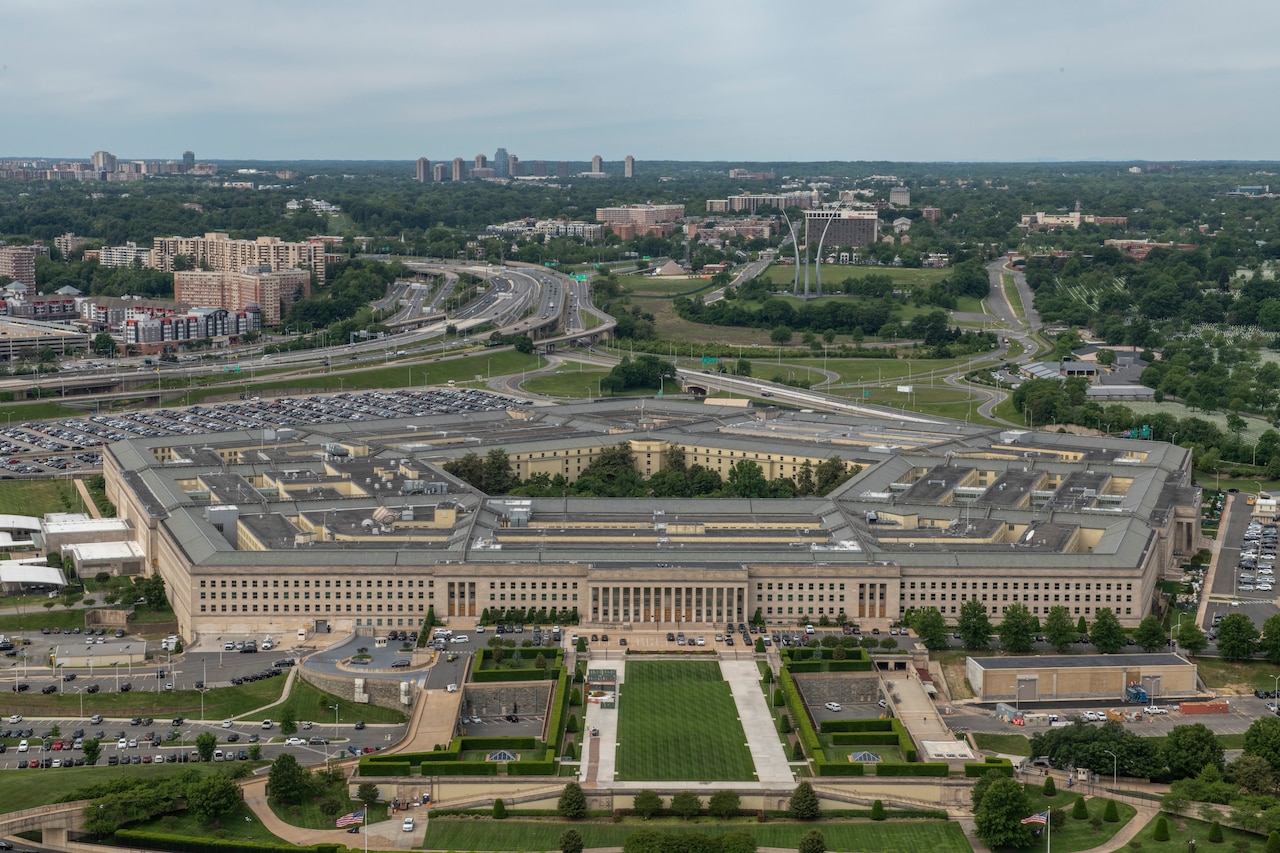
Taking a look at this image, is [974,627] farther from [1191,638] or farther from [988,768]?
[988,768]

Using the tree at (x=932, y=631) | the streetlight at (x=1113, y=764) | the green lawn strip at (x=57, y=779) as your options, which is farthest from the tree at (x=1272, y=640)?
the green lawn strip at (x=57, y=779)

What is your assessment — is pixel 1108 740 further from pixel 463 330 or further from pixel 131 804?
pixel 463 330

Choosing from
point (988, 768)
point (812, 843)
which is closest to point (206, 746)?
point (812, 843)

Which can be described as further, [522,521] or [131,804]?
[522,521]

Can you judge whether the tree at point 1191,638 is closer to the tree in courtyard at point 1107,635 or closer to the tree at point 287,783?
the tree in courtyard at point 1107,635

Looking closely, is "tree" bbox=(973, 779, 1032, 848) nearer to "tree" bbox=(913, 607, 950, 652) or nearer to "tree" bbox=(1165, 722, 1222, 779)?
"tree" bbox=(1165, 722, 1222, 779)

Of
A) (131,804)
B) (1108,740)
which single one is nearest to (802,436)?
(1108,740)
